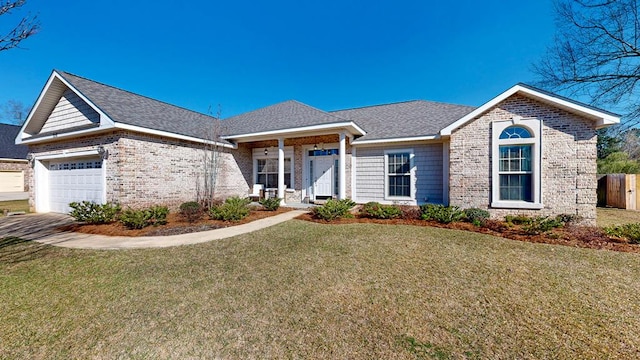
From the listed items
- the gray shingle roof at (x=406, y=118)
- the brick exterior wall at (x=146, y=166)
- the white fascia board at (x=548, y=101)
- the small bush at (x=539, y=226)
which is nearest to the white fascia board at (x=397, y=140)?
the gray shingle roof at (x=406, y=118)

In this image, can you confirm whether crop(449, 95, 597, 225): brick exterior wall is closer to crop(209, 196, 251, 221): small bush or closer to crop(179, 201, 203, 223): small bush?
crop(209, 196, 251, 221): small bush

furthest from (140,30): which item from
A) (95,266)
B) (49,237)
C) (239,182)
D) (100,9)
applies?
(95,266)

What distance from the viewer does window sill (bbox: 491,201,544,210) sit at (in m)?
8.12

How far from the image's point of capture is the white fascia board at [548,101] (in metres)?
7.23

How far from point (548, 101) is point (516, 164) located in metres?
2.11

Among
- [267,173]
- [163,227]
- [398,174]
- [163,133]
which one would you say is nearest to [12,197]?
[163,133]

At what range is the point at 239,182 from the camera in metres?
13.7

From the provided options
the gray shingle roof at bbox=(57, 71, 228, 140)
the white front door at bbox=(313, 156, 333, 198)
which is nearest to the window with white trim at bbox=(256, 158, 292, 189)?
the white front door at bbox=(313, 156, 333, 198)

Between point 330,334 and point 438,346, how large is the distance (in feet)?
3.77

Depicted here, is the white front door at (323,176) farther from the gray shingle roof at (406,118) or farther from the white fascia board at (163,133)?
the white fascia board at (163,133)

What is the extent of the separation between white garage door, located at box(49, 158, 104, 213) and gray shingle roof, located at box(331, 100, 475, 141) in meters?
11.2

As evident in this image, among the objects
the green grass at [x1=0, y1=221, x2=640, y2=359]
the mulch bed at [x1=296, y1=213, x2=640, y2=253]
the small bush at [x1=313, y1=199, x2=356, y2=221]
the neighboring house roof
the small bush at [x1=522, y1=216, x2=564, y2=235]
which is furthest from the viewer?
the neighboring house roof

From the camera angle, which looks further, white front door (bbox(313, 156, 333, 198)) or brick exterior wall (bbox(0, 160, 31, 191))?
Answer: brick exterior wall (bbox(0, 160, 31, 191))

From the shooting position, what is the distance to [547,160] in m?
8.01
